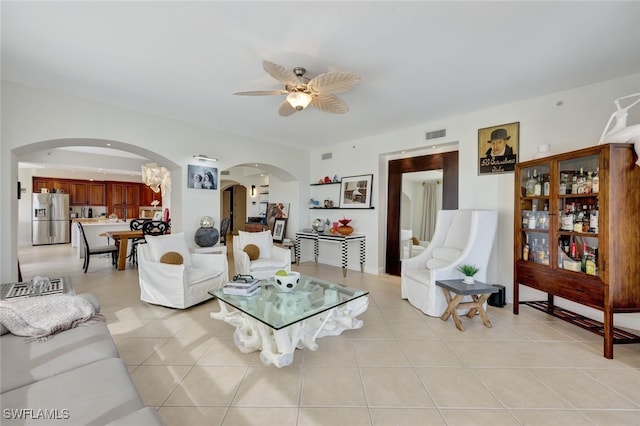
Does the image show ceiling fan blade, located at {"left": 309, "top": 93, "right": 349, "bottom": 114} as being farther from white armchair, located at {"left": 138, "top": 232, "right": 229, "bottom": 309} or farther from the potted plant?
white armchair, located at {"left": 138, "top": 232, "right": 229, "bottom": 309}

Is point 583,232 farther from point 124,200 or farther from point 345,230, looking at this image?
point 124,200

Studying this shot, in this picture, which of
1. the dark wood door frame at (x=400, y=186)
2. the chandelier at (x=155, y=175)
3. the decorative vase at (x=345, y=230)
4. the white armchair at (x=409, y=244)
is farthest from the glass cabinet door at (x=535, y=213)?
the chandelier at (x=155, y=175)

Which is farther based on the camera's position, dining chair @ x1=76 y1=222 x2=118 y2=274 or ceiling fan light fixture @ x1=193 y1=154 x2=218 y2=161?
dining chair @ x1=76 y1=222 x2=118 y2=274

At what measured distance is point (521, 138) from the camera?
3404mm

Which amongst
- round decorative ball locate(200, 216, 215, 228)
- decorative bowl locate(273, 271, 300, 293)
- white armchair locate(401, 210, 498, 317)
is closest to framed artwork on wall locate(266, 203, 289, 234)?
round decorative ball locate(200, 216, 215, 228)

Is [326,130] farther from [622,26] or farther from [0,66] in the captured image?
[0,66]

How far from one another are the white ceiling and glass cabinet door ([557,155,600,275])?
101 cm

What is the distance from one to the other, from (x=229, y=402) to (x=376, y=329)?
1551mm

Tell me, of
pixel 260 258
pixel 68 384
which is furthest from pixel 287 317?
pixel 260 258

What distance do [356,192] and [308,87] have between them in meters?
3.00

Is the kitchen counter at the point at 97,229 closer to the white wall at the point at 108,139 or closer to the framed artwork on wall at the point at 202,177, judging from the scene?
the white wall at the point at 108,139

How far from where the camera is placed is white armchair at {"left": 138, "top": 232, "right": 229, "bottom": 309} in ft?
10.1

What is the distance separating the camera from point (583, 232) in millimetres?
2496

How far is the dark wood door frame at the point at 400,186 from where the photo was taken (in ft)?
13.9
